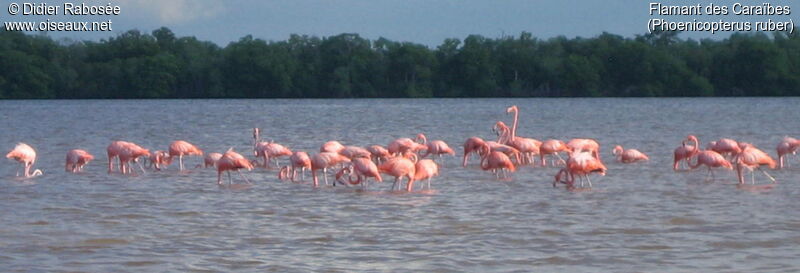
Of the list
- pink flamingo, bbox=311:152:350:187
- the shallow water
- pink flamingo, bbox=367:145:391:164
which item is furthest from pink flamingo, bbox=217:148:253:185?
pink flamingo, bbox=367:145:391:164

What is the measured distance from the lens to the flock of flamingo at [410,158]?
13500mm

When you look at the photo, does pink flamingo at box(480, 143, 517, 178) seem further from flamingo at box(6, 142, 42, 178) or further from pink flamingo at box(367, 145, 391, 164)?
flamingo at box(6, 142, 42, 178)

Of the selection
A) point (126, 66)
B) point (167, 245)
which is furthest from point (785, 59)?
point (167, 245)

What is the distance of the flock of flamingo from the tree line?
64.9 meters

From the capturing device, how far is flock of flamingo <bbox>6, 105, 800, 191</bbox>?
44.3 feet

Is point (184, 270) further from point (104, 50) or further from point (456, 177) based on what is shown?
point (104, 50)

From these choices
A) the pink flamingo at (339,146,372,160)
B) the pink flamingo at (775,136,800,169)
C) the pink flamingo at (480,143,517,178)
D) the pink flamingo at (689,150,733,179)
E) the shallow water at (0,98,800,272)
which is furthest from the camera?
the pink flamingo at (775,136,800,169)

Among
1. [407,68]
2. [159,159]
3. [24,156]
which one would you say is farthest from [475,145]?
[407,68]

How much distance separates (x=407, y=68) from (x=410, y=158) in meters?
71.9

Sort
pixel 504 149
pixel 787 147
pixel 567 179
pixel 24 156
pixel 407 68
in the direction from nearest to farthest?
pixel 567 179, pixel 24 156, pixel 787 147, pixel 504 149, pixel 407 68

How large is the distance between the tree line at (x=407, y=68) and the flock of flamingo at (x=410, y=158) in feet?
213

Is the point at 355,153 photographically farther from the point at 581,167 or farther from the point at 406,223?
the point at 406,223

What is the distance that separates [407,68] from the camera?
285 feet

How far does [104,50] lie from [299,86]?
13.2 meters
